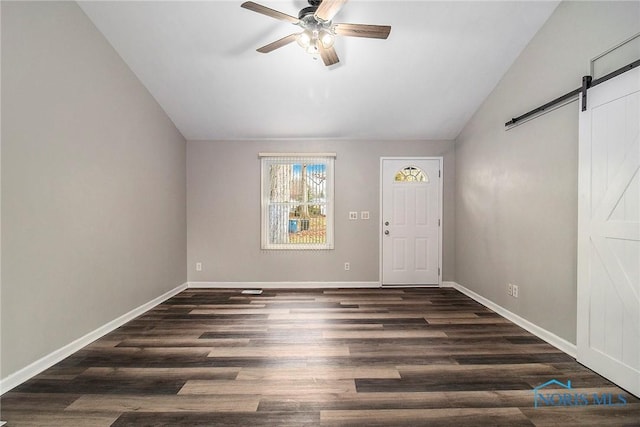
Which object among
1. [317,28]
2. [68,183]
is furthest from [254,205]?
[317,28]

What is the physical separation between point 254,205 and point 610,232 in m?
4.09

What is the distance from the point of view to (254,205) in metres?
4.65

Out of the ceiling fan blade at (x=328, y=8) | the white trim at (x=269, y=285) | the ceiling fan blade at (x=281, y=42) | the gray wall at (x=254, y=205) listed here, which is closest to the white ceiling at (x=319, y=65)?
the gray wall at (x=254, y=205)

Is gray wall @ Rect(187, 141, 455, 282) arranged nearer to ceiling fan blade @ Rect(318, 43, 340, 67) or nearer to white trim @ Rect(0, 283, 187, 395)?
white trim @ Rect(0, 283, 187, 395)

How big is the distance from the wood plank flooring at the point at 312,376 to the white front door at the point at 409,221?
4.47ft

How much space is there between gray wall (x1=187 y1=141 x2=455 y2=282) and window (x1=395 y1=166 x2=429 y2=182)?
258 millimetres

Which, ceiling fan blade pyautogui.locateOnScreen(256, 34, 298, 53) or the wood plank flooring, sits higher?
ceiling fan blade pyautogui.locateOnScreen(256, 34, 298, 53)

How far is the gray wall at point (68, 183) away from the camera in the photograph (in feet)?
6.51

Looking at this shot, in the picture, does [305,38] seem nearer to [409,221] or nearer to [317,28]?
[317,28]

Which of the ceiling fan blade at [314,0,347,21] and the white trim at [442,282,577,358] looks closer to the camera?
the ceiling fan blade at [314,0,347,21]

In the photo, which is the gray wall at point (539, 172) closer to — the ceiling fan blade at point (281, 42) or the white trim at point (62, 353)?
the ceiling fan blade at point (281, 42)

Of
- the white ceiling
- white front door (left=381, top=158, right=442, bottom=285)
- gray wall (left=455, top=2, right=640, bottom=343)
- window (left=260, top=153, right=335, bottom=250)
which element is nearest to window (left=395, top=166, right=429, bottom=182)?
white front door (left=381, top=158, right=442, bottom=285)

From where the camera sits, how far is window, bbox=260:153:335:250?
4672 mm

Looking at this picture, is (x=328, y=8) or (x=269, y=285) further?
(x=269, y=285)
